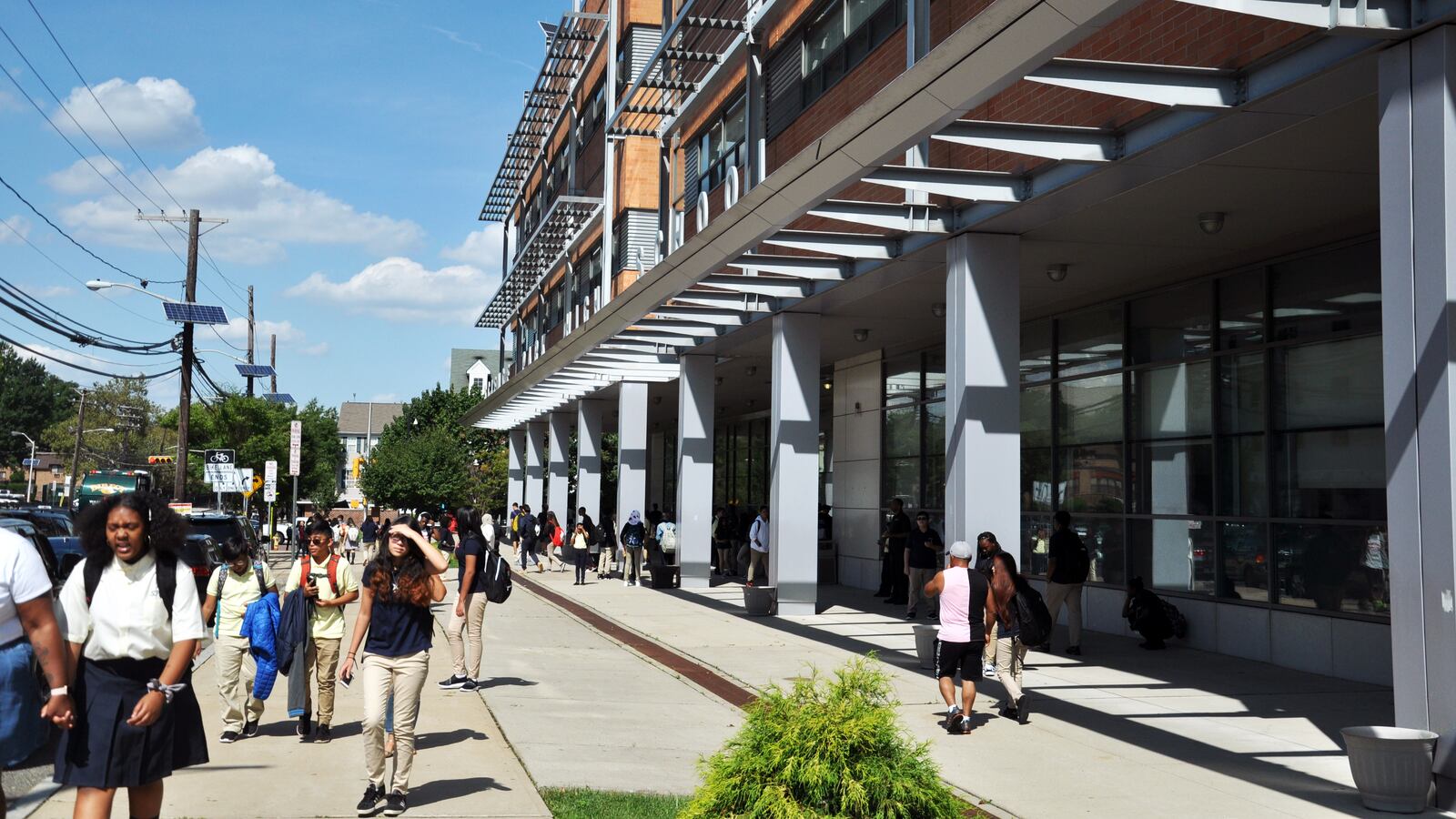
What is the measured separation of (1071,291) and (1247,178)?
6.15 meters

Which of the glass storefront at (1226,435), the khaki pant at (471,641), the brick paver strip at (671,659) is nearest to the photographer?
the khaki pant at (471,641)

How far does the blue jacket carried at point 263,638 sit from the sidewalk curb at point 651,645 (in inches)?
72.9

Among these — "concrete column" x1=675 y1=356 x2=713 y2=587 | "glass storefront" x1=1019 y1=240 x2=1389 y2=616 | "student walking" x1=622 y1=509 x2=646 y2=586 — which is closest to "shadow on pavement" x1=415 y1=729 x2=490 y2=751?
"glass storefront" x1=1019 y1=240 x2=1389 y2=616

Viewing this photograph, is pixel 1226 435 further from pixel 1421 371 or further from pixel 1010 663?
pixel 1421 371

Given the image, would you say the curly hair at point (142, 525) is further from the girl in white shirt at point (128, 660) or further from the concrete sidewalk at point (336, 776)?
the concrete sidewalk at point (336, 776)

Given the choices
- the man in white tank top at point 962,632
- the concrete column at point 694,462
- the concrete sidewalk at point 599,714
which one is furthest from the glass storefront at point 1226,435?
the concrete column at point 694,462

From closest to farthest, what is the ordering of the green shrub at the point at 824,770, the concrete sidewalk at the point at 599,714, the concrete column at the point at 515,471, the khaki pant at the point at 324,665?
the green shrub at the point at 824,770, the concrete sidewalk at the point at 599,714, the khaki pant at the point at 324,665, the concrete column at the point at 515,471

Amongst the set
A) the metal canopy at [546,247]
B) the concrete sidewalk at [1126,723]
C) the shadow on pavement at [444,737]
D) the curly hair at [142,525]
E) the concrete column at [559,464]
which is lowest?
the concrete sidewalk at [1126,723]

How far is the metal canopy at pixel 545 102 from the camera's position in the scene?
40.0 meters

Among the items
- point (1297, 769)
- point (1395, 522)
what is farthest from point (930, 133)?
point (1297, 769)

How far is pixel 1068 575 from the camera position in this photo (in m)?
16.0

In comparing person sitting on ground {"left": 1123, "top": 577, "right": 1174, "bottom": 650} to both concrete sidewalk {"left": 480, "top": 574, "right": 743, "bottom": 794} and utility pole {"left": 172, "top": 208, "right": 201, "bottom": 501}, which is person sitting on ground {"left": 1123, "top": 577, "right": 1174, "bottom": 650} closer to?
concrete sidewalk {"left": 480, "top": 574, "right": 743, "bottom": 794}

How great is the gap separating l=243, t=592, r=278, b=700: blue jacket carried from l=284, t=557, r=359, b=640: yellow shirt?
229mm

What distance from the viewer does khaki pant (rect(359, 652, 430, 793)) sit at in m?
7.55
